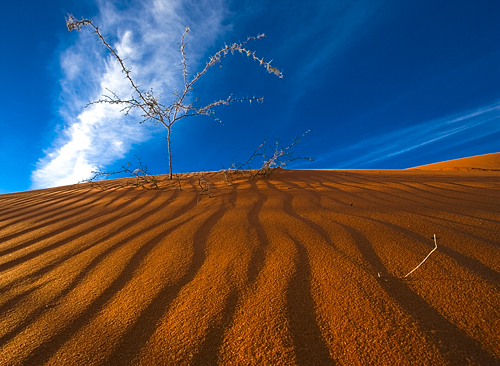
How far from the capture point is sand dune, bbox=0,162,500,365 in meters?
0.75

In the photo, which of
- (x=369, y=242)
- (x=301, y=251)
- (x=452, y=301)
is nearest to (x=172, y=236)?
(x=301, y=251)

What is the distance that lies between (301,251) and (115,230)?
58.0 inches

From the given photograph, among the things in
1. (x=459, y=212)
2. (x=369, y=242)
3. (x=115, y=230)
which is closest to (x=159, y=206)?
(x=115, y=230)

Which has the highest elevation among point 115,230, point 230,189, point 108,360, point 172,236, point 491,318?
point 230,189

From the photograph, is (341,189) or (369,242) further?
(341,189)

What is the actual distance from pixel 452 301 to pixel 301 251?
0.64 meters

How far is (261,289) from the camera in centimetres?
104

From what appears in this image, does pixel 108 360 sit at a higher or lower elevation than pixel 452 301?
higher

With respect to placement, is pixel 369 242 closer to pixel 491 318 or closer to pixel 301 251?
pixel 301 251

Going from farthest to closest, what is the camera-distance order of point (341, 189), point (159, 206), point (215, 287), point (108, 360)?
1. point (341, 189)
2. point (159, 206)
3. point (215, 287)
4. point (108, 360)

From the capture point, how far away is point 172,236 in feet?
5.79

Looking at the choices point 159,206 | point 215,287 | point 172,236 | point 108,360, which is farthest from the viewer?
point 159,206

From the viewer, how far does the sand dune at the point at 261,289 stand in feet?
2.47

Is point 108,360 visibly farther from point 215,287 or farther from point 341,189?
point 341,189
